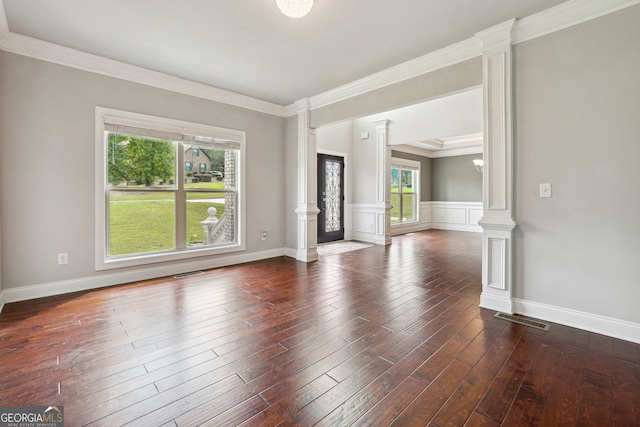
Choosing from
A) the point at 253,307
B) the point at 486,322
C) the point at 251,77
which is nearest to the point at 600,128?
the point at 486,322

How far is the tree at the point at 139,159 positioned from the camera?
3.70 m

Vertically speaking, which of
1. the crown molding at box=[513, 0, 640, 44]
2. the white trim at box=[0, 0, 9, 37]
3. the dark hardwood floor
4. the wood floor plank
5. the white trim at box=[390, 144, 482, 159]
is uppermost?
the white trim at box=[390, 144, 482, 159]

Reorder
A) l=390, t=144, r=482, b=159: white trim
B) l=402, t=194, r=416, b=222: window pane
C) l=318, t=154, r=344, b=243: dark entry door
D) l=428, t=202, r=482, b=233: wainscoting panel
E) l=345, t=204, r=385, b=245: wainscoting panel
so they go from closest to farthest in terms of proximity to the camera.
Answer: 1. l=345, t=204, r=385, b=245: wainscoting panel
2. l=318, t=154, r=344, b=243: dark entry door
3. l=390, t=144, r=482, b=159: white trim
4. l=428, t=202, r=482, b=233: wainscoting panel
5. l=402, t=194, r=416, b=222: window pane

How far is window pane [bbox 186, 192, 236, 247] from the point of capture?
4445 millimetres

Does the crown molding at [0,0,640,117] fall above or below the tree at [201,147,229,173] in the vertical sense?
above

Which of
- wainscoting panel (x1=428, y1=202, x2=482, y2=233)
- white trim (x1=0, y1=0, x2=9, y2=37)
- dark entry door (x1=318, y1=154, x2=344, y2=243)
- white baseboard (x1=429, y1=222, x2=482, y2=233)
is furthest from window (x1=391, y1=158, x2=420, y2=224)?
white trim (x1=0, y1=0, x2=9, y2=37)

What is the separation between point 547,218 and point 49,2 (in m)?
4.65

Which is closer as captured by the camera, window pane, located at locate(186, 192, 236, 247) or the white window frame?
window pane, located at locate(186, 192, 236, 247)

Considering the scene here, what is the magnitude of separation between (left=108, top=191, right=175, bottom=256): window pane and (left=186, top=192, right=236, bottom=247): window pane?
27cm

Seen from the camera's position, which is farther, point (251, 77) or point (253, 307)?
point (251, 77)

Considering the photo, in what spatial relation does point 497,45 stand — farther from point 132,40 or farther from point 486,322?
point 132,40

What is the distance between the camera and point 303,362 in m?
1.96

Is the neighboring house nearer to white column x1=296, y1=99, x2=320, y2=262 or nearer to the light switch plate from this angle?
white column x1=296, y1=99, x2=320, y2=262

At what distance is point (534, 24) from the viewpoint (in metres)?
2.62
